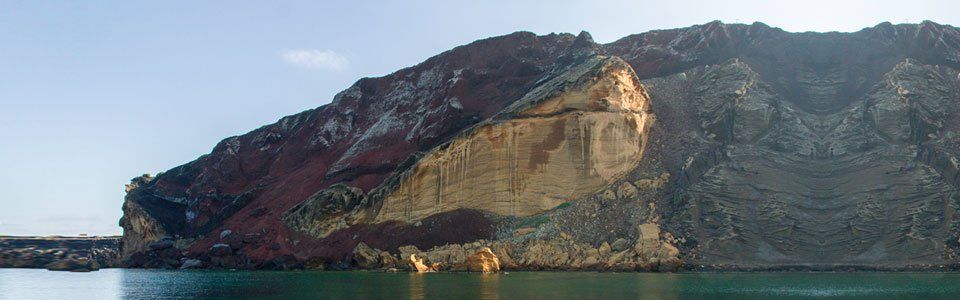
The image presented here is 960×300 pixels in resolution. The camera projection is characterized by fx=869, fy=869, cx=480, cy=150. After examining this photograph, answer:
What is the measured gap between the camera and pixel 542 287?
48.5 meters

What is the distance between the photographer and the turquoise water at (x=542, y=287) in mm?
42781

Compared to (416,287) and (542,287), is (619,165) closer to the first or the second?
(542,287)

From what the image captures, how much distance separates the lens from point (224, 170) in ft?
356

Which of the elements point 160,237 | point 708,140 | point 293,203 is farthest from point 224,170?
point 708,140

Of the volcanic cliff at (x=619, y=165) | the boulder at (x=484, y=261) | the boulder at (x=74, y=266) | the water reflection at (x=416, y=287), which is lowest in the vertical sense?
the boulder at (x=74, y=266)

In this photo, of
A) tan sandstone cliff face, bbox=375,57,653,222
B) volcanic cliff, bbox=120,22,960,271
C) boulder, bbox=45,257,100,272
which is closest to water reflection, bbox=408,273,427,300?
volcanic cliff, bbox=120,22,960,271

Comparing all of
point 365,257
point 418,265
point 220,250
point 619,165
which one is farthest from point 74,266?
point 619,165

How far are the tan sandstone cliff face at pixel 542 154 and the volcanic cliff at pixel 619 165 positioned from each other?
0.57 feet

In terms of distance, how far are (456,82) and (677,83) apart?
23406 mm

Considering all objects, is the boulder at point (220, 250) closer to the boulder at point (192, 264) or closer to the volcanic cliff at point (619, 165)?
the volcanic cliff at point (619, 165)

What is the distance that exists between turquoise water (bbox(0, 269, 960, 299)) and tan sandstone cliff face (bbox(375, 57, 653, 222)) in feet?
45.9

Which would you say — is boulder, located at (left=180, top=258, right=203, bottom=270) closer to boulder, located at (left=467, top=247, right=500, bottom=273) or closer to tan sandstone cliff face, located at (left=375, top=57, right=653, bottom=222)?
tan sandstone cliff face, located at (left=375, top=57, right=653, bottom=222)

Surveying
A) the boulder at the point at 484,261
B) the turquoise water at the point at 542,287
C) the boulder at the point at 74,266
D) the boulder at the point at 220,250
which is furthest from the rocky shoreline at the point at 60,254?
the boulder at the point at 484,261

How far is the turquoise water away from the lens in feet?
140
